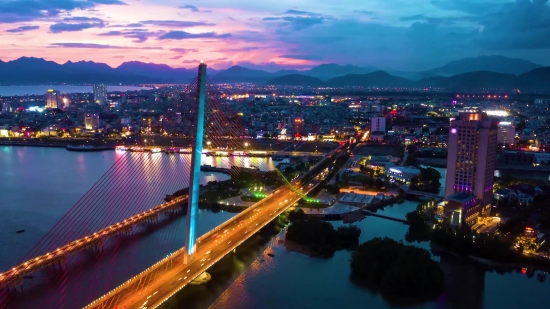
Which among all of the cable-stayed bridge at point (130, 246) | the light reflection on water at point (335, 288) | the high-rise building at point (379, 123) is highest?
the high-rise building at point (379, 123)

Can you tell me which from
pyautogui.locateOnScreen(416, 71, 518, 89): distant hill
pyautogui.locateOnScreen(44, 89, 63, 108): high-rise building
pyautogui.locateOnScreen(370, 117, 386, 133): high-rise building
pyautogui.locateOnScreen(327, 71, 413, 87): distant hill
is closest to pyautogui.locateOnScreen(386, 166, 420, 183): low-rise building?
pyautogui.locateOnScreen(370, 117, 386, 133): high-rise building

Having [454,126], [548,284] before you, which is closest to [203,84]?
[548,284]

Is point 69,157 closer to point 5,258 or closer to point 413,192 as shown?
point 5,258

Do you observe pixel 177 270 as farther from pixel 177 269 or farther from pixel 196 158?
pixel 196 158

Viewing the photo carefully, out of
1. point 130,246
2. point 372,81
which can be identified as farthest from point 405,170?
point 372,81

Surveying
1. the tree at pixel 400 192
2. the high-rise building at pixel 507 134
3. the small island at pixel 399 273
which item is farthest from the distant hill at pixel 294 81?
the small island at pixel 399 273

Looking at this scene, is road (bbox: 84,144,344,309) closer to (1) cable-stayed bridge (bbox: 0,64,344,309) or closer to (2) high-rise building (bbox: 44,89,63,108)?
(1) cable-stayed bridge (bbox: 0,64,344,309)

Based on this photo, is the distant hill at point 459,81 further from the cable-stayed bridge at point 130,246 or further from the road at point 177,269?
the road at point 177,269

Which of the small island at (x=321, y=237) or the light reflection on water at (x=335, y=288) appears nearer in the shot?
the light reflection on water at (x=335, y=288)
